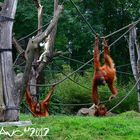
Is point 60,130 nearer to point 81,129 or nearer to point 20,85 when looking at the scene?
point 81,129

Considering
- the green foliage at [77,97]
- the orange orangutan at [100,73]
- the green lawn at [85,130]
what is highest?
the orange orangutan at [100,73]

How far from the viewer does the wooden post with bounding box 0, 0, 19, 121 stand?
6316 mm

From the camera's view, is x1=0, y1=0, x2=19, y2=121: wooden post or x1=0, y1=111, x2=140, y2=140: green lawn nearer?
x1=0, y1=111, x2=140, y2=140: green lawn

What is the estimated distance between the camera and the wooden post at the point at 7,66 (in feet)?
20.7

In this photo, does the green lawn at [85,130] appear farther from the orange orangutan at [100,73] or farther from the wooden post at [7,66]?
the orange orangutan at [100,73]

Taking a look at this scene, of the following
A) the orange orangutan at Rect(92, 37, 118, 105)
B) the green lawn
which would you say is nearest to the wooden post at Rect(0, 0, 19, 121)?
the green lawn

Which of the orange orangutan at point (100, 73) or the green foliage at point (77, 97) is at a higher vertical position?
the orange orangutan at point (100, 73)

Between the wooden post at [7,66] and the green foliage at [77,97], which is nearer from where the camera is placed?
the wooden post at [7,66]

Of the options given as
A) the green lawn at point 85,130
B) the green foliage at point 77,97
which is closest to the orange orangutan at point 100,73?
the green lawn at point 85,130

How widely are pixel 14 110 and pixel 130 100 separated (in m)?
9.40

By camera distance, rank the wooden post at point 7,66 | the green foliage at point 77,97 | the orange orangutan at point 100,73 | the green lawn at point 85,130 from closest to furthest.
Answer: the green lawn at point 85,130 < the wooden post at point 7,66 < the orange orangutan at point 100,73 < the green foliage at point 77,97

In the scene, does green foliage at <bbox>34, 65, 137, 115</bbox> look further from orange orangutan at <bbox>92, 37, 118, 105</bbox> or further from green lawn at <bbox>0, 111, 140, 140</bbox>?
green lawn at <bbox>0, 111, 140, 140</bbox>

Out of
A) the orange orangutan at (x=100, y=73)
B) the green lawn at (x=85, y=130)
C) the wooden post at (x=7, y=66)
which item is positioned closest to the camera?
the green lawn at (x=85, y=130)

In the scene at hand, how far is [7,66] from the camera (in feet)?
20.9
